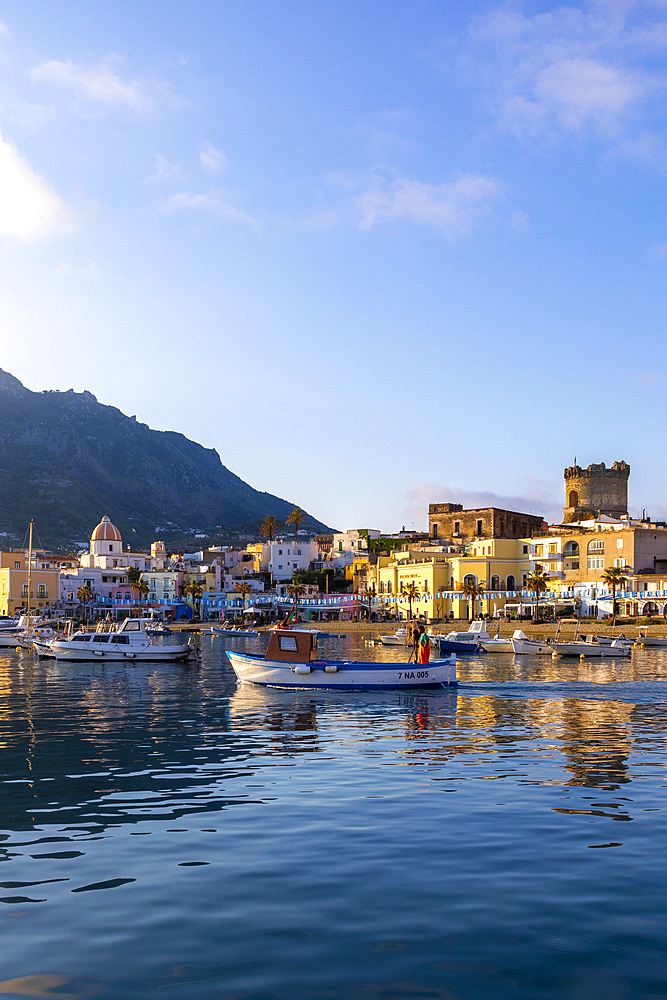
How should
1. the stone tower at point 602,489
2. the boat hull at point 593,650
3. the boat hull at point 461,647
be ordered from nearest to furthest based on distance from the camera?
1. the boat hull at point 593,650
2. the boat hull at point 461,647
3. the stone tower at point 602,489

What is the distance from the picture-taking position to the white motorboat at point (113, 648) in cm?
6047

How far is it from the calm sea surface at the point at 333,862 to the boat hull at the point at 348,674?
11.7 metres

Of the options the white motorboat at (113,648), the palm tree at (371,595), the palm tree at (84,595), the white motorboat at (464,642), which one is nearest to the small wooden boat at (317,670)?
the white motorboat at (113,648)

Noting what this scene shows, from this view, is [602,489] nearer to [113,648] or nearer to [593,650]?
[593,650]

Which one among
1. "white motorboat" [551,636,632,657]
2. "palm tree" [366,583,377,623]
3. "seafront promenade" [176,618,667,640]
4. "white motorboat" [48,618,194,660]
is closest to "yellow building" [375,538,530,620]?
"seafront promenade" [176,618,667,640]

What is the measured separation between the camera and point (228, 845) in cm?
1309

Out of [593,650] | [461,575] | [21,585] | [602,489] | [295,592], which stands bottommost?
[593,650]

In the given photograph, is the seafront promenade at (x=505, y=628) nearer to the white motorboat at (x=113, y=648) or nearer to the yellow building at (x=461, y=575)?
the yellow building at (x=461, y=575)

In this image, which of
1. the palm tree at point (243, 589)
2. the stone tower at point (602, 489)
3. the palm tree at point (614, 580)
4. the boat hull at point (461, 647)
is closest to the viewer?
the boat hull at point (461, 647)

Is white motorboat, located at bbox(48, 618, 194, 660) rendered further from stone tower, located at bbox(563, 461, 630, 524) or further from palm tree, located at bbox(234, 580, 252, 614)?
stone tower, located at bbox(563, 461, 630, 524)

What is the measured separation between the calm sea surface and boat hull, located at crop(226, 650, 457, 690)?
11.7m

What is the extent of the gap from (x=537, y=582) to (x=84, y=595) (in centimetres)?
7327

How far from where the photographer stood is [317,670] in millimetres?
39375

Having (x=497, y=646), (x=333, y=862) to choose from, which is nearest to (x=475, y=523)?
(x=497, y=646)
